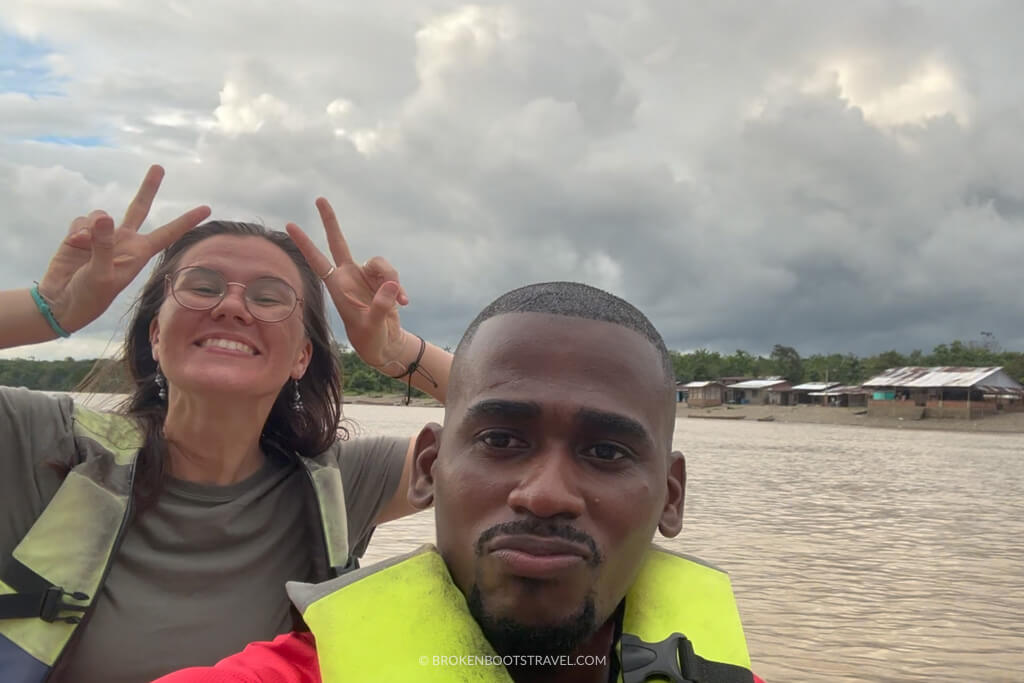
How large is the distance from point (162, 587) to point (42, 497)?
1.67ft

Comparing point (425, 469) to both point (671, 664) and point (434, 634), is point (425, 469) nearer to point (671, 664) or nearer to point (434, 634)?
point (434, 634)

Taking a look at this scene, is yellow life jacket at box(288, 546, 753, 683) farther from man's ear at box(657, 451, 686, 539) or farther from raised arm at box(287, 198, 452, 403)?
raised arm at box(287, 198, 452, 403)

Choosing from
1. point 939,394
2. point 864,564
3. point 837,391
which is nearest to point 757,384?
point 837,391

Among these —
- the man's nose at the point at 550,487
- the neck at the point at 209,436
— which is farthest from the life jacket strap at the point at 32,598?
the man's nose at the point at 550,487

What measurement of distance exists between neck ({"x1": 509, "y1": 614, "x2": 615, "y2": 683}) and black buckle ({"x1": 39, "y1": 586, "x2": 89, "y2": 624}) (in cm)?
174

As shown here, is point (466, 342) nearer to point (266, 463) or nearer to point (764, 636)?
point (266, 463)

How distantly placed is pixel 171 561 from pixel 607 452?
6.35ft

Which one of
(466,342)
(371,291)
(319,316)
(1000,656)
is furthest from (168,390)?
(1000,656)

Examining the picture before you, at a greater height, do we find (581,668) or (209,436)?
(209,436)

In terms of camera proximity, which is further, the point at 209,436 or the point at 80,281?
the point at 209,436

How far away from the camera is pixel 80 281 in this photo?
308 cm

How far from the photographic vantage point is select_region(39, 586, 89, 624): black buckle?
9.09 feet

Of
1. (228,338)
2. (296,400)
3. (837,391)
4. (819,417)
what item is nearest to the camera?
(228,338)

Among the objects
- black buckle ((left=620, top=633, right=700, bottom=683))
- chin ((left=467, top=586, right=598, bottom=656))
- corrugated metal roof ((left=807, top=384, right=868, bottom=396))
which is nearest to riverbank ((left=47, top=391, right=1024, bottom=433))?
corrugated metal roof ((left=807, top=384, right=868, bottom=396))
